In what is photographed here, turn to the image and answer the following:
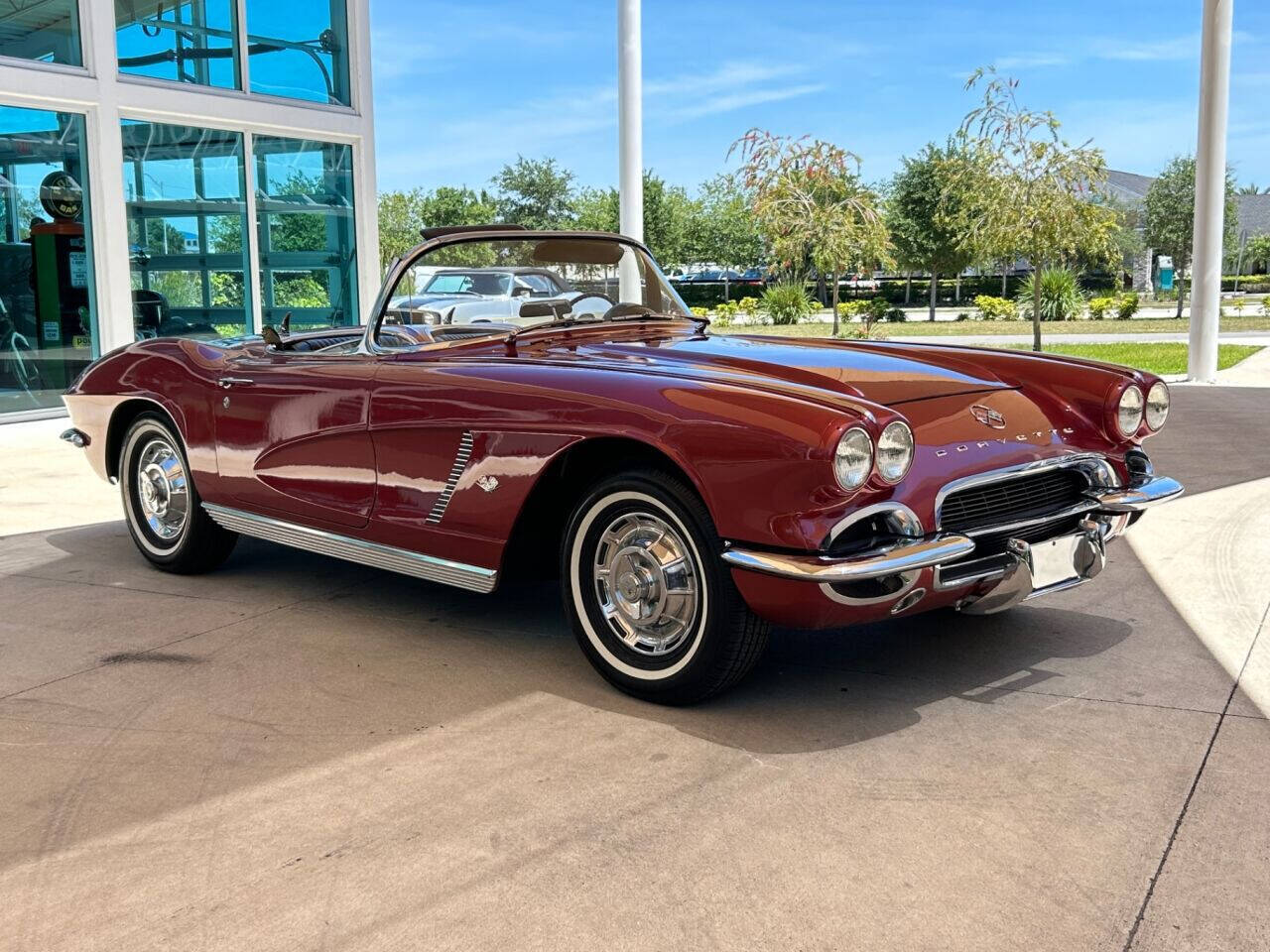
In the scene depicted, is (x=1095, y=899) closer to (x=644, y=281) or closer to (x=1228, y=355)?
(x=644, y=281)

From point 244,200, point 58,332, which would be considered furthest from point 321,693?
point 244,200

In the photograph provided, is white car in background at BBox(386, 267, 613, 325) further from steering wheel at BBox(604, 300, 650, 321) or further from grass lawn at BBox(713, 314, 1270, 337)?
grass lawn at BBox(713, 314, 1270, 337)

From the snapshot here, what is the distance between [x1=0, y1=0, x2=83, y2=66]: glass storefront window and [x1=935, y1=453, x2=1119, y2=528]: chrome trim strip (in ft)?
30.7

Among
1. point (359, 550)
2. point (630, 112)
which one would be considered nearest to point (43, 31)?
point (630, 112)

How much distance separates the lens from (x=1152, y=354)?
55.9ft

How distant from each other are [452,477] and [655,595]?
0.81m

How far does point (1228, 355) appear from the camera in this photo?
16.5 m

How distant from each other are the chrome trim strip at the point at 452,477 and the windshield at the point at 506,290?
1.96 ft

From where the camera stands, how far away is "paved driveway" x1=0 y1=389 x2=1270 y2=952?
2.32m

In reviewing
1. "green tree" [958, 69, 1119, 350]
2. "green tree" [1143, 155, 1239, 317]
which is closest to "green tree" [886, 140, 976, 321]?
"green tree" [1143, 155, 1239, 317]

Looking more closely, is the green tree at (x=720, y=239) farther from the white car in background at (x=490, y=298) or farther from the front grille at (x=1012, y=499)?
the front grille at (x=1012, y=499)

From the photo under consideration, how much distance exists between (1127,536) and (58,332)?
881cm

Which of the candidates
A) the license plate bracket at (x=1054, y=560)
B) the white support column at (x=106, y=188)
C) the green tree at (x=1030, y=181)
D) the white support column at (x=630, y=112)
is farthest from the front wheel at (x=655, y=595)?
the green tree at (x=1030, y=181)

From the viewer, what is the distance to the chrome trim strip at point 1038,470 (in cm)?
326
